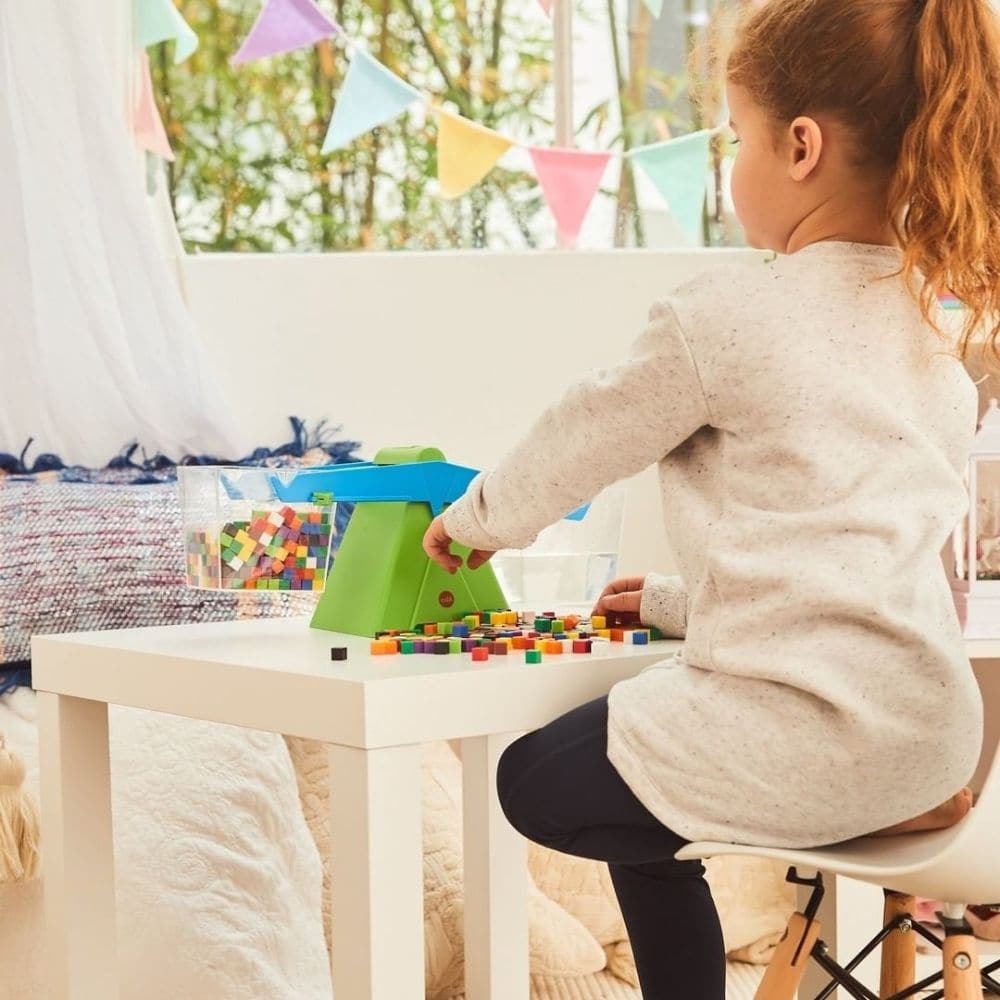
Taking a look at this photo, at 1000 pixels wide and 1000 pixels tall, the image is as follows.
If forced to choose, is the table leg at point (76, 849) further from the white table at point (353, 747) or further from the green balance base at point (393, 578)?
the green balance base at point (393, 578)

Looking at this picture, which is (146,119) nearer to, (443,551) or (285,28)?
(285,28)

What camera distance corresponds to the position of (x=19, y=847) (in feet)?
4.78

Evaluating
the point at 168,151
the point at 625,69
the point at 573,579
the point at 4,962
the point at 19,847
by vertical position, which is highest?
the point at 625,69

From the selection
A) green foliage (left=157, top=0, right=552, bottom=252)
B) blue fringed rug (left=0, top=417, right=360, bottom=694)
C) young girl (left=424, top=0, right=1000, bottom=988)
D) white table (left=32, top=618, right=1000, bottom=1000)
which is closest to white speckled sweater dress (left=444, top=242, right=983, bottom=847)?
young girl (left=424, top=0, right=1000, bottom=988)

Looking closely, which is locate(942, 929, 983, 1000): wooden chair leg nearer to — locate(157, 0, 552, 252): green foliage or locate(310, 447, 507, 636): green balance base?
locate(310, 447, 507, 636): green balance base

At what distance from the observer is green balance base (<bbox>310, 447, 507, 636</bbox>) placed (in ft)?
3.74

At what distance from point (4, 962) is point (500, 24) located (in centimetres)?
191

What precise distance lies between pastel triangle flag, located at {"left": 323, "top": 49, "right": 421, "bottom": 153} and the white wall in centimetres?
20

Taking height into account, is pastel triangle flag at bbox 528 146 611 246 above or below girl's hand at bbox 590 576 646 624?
above

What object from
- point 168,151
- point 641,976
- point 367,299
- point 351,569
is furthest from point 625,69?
point 641,976

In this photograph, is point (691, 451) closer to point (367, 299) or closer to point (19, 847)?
point (19, 847)

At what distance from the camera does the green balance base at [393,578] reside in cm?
114

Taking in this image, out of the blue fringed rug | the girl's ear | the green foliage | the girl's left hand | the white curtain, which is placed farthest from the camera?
the green foliage

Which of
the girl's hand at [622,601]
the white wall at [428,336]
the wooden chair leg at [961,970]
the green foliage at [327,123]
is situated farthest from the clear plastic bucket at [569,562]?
the green foliage at [327,123]
